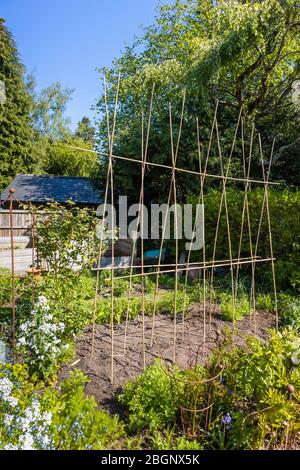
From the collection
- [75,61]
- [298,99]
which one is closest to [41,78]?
[75,61]

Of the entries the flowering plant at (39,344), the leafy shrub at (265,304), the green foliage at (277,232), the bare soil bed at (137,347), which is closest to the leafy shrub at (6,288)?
the bare soil bed at (137,347)

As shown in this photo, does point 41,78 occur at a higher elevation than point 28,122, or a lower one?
higher

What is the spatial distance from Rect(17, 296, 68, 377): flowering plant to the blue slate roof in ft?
39.1

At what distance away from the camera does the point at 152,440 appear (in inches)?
91.9

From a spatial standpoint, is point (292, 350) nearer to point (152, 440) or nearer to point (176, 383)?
point (176, 383)

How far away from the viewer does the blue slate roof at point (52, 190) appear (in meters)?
15.0

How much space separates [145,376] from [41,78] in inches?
1092

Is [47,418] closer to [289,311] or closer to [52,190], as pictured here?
[289,311]

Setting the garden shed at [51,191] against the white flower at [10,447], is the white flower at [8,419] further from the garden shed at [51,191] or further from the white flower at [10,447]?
the garden shed at [51,191]

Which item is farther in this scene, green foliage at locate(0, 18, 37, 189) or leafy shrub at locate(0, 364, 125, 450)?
green foliage at locate(0, 18, 37, 189)

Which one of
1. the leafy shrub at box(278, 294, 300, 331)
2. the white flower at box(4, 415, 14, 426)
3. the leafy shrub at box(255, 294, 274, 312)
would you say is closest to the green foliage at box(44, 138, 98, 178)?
the leafy shrub at box(255, 294, 274, 312)

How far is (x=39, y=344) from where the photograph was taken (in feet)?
9.33

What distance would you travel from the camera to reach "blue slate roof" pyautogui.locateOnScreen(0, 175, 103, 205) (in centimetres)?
1501

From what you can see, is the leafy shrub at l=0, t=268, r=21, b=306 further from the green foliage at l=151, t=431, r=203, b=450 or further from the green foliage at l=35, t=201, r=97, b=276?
the green foliage at l=151, t=431, r=203, b=450
